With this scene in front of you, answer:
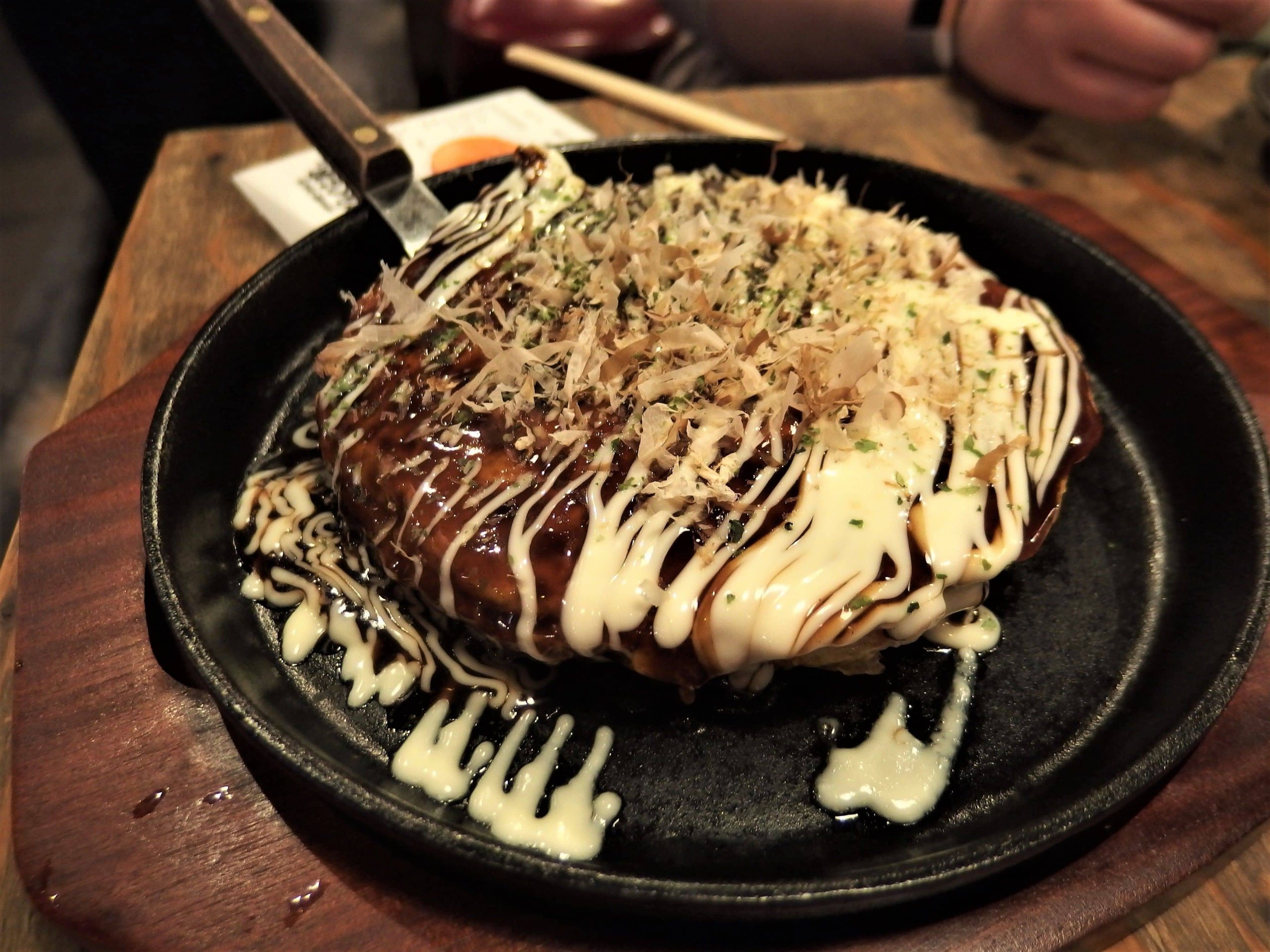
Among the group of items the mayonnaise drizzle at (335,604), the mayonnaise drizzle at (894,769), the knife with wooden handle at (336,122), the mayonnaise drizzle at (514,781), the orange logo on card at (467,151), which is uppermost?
the knife with wooden handle at (336,122)

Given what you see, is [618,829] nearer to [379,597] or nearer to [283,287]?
[379,597]

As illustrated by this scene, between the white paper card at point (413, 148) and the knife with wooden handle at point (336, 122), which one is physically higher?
the knife with wooden handle at point (336, 122)

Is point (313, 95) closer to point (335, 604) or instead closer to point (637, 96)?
point (335, 604)

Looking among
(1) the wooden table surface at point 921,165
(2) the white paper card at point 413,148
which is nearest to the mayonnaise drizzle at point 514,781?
(1) the wooden table surface at point 921,165

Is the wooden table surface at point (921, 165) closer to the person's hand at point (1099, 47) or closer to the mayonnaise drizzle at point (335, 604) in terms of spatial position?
the person's hand at point (1099, 47)

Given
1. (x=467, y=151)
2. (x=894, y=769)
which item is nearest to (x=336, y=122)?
(x=467, y=151)

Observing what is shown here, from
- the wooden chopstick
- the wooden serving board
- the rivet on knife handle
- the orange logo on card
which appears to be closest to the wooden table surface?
the wooden chopstick
